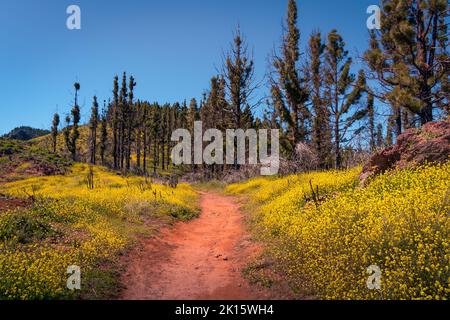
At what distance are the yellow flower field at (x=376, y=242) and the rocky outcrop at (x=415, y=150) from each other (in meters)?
0.72

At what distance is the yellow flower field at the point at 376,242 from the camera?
566 cm

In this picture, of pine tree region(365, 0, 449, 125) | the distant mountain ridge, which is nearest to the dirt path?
pine tree region(365, 0, 449, 125)

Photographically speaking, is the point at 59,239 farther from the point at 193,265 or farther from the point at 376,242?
the point at 376,242

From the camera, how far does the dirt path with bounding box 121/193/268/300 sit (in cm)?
708

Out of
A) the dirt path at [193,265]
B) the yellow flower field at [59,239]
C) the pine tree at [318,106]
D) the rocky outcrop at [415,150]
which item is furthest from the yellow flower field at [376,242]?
the pine tree at [318,106]

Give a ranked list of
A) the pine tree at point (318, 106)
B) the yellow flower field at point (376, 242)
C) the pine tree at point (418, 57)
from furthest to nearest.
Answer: the pine tree at point (318, 106)
the pine tree at point (418, 57)
the yellow flower field at point (376, 242)

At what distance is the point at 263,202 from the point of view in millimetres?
16781

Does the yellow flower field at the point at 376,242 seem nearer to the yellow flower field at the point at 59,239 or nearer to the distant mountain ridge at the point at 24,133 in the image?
the yellow flower field at the point at 59,239

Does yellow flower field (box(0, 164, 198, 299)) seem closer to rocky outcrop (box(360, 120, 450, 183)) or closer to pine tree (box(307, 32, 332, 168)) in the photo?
rocky outcrop (box(360, 120, 450, 183))

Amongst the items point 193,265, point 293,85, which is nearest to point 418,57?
point 293,85

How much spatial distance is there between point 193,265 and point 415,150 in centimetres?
810

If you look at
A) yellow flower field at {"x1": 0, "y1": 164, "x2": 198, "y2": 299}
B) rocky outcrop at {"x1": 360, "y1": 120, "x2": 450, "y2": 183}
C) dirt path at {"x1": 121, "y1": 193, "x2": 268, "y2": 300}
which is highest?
rocky outcrop at {"x1": 360, "y1": 120, "x2": 450, "y2": 183}

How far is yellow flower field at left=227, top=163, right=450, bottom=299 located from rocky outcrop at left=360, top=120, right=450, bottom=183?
719mm
